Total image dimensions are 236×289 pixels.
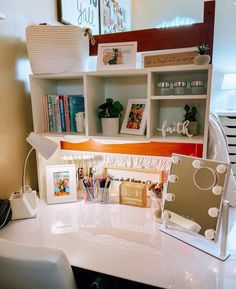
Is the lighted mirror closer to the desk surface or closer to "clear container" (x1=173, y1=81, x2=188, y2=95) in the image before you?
the desk surface

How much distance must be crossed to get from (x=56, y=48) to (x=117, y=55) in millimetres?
320

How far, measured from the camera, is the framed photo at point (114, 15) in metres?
2.23

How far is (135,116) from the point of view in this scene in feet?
4.34

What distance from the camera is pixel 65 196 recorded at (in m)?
1.50

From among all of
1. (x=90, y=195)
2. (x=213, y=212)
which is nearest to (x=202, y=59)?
(x=213, y=212)

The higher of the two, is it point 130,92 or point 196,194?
point 130,92

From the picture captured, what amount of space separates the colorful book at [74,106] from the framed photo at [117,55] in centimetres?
21

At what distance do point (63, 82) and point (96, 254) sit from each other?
3.52ft

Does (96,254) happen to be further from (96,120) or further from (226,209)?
(96,120)

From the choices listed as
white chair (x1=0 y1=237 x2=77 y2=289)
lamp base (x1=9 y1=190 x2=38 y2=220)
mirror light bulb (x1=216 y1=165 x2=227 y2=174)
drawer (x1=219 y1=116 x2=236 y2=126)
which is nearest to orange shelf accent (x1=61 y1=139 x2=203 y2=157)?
A: mirror light bulb (x1=216 y1=165 x2=227 y2=174)

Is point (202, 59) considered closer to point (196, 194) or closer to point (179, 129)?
point (179, 129)

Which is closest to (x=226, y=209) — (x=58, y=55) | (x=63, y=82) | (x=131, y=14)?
(x=58, y=55)

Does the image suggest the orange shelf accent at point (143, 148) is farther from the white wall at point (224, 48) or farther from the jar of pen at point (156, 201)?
the white wall at point (224, 48)

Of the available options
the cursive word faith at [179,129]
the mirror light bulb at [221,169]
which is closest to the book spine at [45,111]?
the cursive word faith at [179,129]
